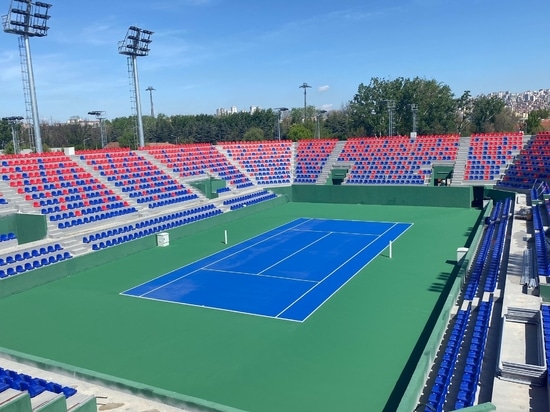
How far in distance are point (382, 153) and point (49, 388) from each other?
32.0m

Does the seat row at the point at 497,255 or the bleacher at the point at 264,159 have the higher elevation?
the bleacher at the point at 264,159

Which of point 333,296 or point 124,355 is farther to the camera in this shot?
Result: point 333,296

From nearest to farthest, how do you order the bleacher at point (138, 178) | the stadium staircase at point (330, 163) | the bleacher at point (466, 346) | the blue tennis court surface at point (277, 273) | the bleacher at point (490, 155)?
the bleacher at point (466, 346) < the blue tennis court surface at point (277, 273) < the bleacher at point (138, 178) < the bleacher at point (490, 155) < the stadium staircase at point (330, 163)

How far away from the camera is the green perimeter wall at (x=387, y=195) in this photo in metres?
30.5

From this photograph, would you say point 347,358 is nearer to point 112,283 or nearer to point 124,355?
point 124,355

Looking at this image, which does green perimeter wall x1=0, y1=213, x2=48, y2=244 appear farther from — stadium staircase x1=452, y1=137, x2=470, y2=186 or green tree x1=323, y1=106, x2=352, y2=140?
green tree x1=323, y1=106, x2=352, y2=140

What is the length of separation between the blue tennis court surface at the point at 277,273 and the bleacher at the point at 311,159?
12436 mm

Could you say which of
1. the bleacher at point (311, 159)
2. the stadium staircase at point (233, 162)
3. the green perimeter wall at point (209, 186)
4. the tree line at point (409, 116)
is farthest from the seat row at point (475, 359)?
the tree line at point (409, 116)

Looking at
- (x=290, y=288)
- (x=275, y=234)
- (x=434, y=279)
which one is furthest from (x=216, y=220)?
(x=434, y=279)

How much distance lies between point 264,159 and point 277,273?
73.1 ft

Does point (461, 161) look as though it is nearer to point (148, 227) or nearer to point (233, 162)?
point (233, 162)

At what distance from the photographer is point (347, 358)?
35.6 feet

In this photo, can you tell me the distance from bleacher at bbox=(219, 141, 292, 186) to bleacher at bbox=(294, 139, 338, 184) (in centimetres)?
82

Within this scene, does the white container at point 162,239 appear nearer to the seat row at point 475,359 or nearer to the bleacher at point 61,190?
the bleacher at point 61,190
